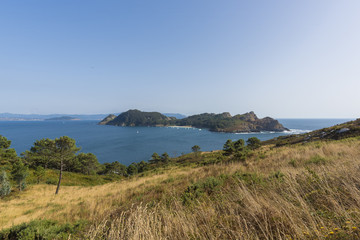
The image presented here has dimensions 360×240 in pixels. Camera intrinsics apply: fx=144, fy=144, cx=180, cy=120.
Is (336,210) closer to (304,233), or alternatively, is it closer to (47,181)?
(304,233)

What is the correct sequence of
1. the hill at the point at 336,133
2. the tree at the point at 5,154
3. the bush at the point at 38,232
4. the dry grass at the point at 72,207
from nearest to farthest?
the bush at the point at 38,232 < the dry grass at the point at 72,207 < the hill at the point at 336,133 < the tree at the point at 5,154

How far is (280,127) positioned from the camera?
570 ft

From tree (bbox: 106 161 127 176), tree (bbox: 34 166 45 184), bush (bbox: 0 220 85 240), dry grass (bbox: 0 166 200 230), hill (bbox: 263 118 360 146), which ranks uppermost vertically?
hill (bbox: 263 118 360 146)

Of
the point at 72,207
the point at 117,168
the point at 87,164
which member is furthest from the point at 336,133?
the point at 87,164

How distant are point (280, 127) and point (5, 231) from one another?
694ft

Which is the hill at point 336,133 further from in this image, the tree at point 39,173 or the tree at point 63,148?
the tree at point 39,173

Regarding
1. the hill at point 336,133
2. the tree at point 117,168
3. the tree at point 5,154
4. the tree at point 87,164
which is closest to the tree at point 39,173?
the tree at point 5,154

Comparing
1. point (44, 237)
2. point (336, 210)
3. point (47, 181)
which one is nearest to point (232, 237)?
point (336, 210)

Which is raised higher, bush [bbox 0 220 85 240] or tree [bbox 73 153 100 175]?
bush [bbox 0 220 85 240]

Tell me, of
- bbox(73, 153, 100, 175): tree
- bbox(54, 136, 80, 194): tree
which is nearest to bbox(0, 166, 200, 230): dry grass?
bbox(54, 136, 80, 194): tree

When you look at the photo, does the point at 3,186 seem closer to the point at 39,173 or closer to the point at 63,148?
the point at 63,148

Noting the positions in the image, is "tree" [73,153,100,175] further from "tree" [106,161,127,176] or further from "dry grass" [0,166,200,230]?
"dry grass" [0,166,200,230]

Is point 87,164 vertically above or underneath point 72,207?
underneath

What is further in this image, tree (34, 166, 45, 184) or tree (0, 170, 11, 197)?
tree (34, 166, 45, 184)
